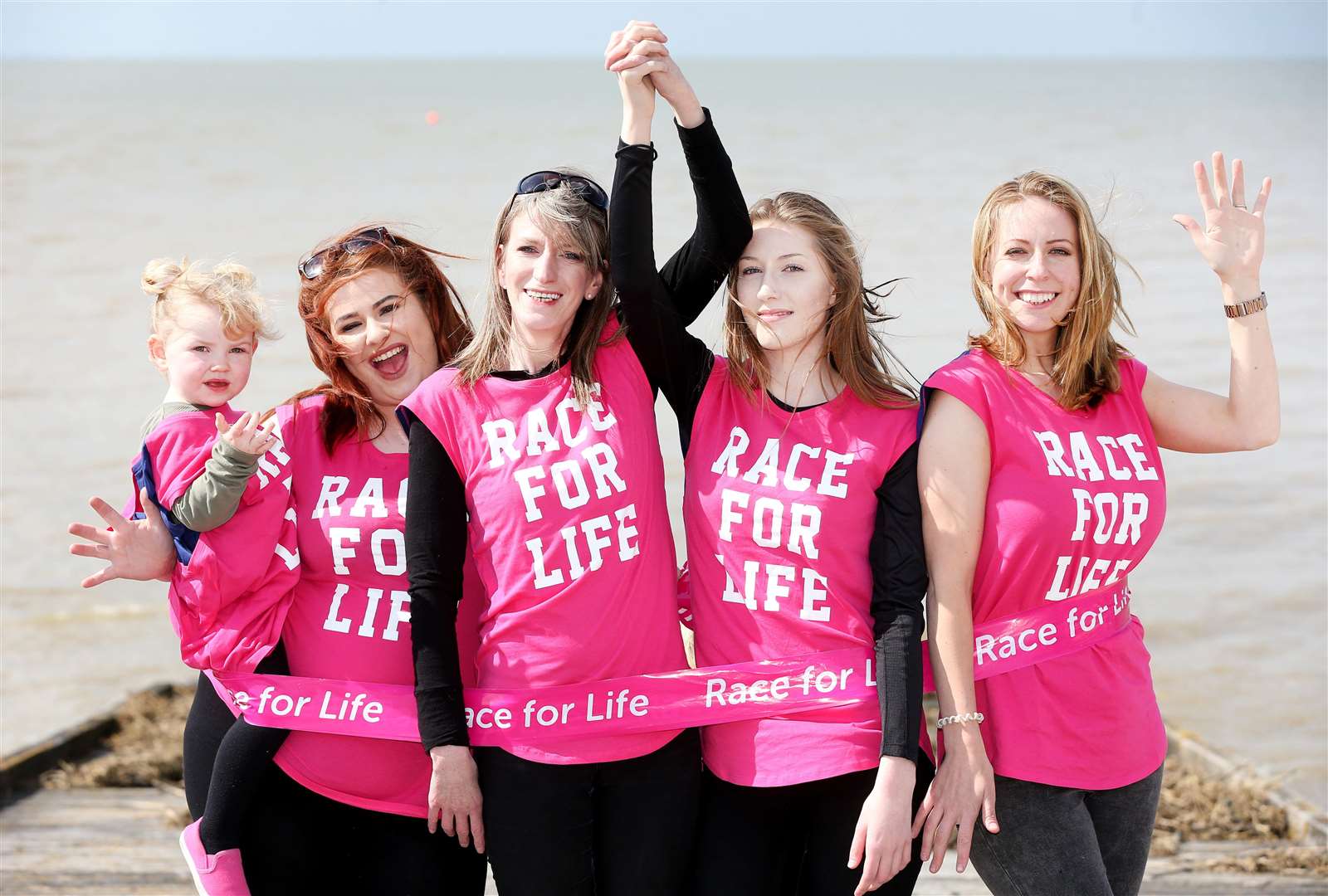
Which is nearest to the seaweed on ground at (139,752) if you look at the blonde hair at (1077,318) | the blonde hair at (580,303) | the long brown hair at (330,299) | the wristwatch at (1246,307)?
the long brown hair at (330,299)

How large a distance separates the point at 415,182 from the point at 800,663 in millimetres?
34242

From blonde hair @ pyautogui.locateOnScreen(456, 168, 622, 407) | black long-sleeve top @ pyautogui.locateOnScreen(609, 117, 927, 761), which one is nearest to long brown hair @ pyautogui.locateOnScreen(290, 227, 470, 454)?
blonde hair @ pyautogui.locateOnScreen(456, 168, 622, 407)

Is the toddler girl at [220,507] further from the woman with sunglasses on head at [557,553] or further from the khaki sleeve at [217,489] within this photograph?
the woman with sunglasses on head at [557,553]

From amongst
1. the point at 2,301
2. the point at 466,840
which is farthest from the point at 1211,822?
the point at 2,301

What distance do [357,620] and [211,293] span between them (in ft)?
3.22

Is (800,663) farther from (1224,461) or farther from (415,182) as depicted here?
(415,182)

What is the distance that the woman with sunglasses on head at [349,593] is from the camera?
331 cm

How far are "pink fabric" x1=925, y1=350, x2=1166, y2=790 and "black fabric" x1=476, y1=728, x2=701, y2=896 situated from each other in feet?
2.71

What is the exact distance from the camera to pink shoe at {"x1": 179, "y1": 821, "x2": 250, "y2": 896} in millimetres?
3213

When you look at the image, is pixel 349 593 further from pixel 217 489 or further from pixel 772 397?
pixel 772 397

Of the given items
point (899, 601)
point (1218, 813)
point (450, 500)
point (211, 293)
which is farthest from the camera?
point (1218, 813)

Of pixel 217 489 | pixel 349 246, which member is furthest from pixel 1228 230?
pixel 217 489

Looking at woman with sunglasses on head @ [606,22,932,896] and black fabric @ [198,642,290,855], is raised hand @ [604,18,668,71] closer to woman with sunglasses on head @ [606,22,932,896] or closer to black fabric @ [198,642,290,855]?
woman with sunglasses on head @ [606,22,932,896]

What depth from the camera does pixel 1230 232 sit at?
3363 millimetres
